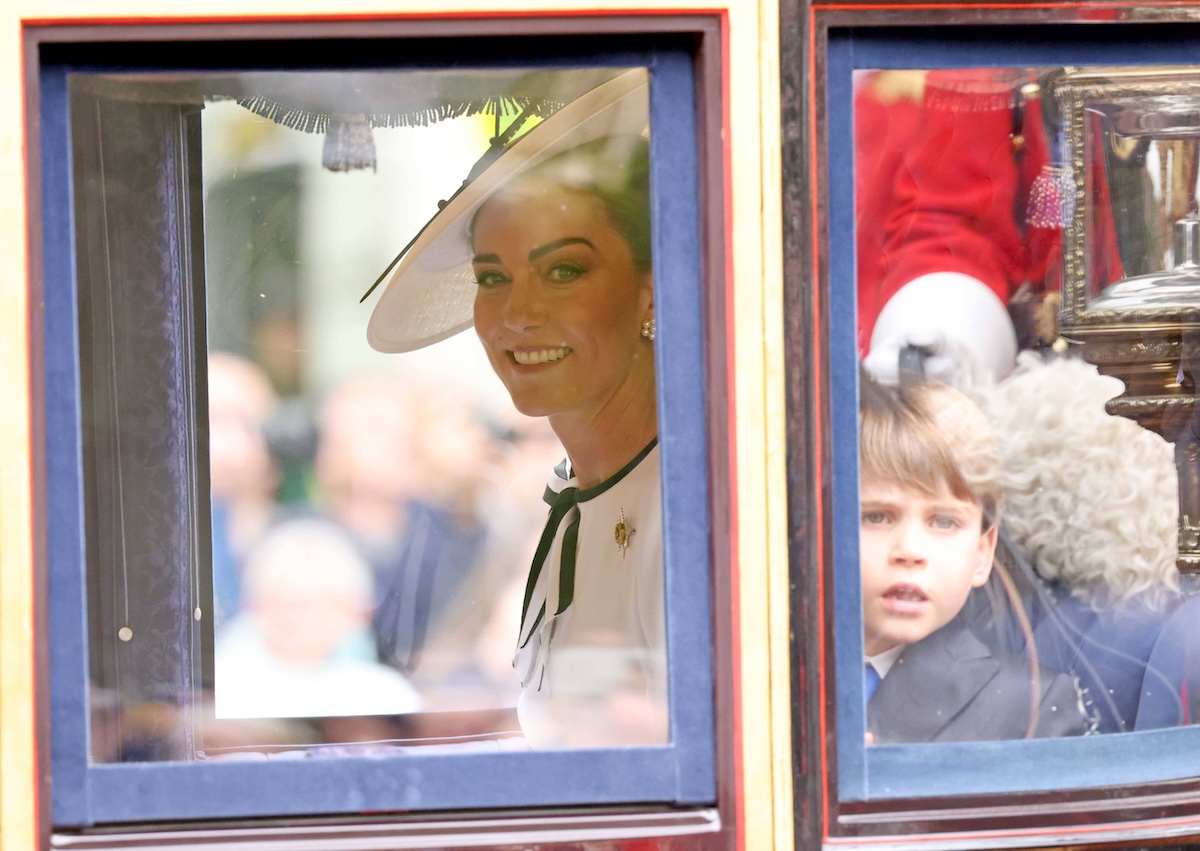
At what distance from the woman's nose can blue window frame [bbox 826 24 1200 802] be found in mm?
828

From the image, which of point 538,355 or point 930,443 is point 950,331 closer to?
point 930,443

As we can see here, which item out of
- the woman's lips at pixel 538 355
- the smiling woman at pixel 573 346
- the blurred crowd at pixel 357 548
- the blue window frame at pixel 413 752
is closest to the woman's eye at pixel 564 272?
the smiling woman at pixel 573 346

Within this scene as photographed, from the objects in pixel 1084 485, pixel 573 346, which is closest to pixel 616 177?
pixel 573 346

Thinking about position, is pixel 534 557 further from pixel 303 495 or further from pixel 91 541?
pixel 91 541

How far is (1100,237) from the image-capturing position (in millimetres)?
1391

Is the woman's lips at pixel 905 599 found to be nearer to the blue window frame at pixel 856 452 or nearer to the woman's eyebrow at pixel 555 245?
the blue window frame at pixel 856 452

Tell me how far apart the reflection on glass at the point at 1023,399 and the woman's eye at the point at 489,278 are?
0.86 metres

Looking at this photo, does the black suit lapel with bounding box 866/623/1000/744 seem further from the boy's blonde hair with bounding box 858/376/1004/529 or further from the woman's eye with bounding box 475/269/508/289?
the woman's eye with bounding box 475/269/508/289

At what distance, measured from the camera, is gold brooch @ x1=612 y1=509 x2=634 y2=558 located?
5.99 feet

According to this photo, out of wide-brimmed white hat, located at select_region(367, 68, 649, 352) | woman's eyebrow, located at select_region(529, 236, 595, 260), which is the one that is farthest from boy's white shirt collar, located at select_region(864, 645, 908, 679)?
wide-brimmed white hat, located at select_region(367, 68, 649, 352)

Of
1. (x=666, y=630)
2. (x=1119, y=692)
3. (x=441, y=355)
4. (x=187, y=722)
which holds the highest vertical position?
(x=441, y=355)

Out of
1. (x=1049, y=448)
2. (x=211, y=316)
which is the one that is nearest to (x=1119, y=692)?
(x=1049, y=448)

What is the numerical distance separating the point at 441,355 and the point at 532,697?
60 cm

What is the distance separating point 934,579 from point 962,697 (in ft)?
0.41
